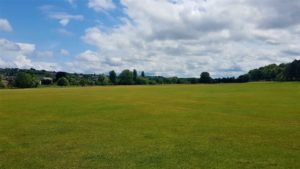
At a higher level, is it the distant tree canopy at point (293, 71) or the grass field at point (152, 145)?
the distant tree canopy at point (293, 71)

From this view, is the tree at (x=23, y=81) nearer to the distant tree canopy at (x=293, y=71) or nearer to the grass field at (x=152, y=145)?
the distant tree canopy at (x=293, y=71)

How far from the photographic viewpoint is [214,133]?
61.8 feet

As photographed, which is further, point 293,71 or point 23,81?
point 23,81

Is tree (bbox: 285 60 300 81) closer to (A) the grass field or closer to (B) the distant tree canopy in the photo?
(B) the distant tree canopy

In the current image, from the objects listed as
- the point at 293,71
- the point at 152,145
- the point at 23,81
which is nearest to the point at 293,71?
the point at 293,71

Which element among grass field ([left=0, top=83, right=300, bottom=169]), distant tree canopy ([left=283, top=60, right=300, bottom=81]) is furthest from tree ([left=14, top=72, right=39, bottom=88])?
grass field ([left=0, top=83, right=300, bottom=169])

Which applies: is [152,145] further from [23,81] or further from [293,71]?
[23,81]

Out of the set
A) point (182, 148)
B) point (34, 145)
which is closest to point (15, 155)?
point (34, 145)

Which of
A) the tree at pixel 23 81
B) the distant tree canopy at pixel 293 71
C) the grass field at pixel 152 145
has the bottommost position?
the grass field at pixel 152 145

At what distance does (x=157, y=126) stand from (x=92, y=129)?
427cm

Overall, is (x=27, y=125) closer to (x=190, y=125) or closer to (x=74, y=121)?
(x=74, y=121)

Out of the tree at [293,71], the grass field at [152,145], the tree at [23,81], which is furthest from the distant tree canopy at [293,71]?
the grass field at [152,145]

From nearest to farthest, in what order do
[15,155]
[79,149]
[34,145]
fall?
[15,155] → [79,149] → [34,145]

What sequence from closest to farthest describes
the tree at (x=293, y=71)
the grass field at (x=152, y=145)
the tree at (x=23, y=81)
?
the grass field at (x=152, y=145)
the tree at (x=293, y=71)
the tree at (x=23, y=81)
